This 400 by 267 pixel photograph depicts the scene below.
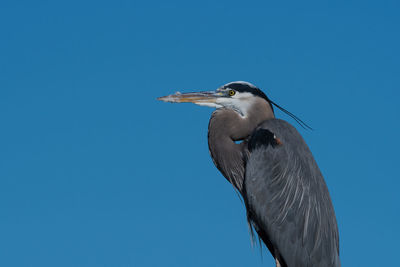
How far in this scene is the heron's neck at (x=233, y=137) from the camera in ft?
23.1

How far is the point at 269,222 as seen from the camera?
6.74 meters

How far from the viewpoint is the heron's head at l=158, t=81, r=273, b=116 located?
7.13 meters

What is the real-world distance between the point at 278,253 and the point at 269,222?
37 cm

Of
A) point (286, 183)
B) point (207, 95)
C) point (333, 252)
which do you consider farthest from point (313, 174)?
point (207, 95)

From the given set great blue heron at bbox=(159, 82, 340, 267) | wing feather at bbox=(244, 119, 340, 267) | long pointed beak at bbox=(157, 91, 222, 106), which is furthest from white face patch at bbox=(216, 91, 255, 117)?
wing feather at bbox=(244, 119, 340, 267)

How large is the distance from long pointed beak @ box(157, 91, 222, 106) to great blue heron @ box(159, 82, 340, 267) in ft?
0.62

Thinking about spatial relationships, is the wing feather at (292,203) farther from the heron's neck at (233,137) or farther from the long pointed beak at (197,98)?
the long pointed beak at (197,98)

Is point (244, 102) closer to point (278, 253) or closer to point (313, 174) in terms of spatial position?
point (313, 174)

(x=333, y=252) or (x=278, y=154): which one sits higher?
(x=278, y=154)

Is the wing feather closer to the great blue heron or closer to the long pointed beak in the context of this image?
the great blue heron

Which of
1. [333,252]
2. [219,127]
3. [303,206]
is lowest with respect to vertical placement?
[333,252]

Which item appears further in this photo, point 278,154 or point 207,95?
point 207,95

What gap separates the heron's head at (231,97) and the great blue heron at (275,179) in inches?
0.4

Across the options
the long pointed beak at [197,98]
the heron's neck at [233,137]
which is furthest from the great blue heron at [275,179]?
the long pointed beak at [197,98]
